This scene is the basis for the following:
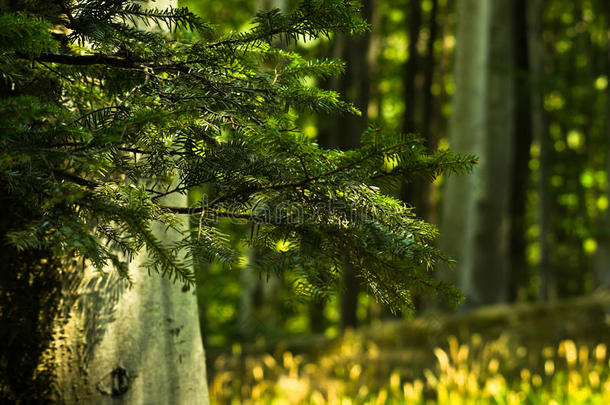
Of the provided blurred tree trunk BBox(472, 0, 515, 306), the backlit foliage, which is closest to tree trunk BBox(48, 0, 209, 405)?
the backlit foliage

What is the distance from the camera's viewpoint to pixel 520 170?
14.9 metres

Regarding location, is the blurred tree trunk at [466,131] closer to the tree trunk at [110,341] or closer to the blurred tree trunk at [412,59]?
the blurred tree trunk at [412,59]

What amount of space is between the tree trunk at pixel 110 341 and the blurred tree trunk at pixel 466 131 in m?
6.50

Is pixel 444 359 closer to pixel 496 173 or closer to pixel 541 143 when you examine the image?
pixel 496 173

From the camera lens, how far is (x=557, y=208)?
18.1 meters

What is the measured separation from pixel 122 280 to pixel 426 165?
4.28ft

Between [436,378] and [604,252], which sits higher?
[604,252]

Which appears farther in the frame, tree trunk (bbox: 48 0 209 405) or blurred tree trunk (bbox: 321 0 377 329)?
blurred tree trunk (bbox: 321 0 377 329)

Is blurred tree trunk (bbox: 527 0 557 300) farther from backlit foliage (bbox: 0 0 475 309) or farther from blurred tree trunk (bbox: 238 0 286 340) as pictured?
backlit foliage (bbox: 0 0 475 309)

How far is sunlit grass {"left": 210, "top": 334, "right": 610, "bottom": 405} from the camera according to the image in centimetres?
408

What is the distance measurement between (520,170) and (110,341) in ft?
48.2

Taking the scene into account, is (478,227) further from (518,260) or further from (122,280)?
(122,280)

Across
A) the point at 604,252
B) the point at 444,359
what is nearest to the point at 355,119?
the point at 444,359

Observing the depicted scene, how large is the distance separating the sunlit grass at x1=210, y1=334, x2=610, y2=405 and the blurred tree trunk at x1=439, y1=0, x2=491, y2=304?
2373mm
